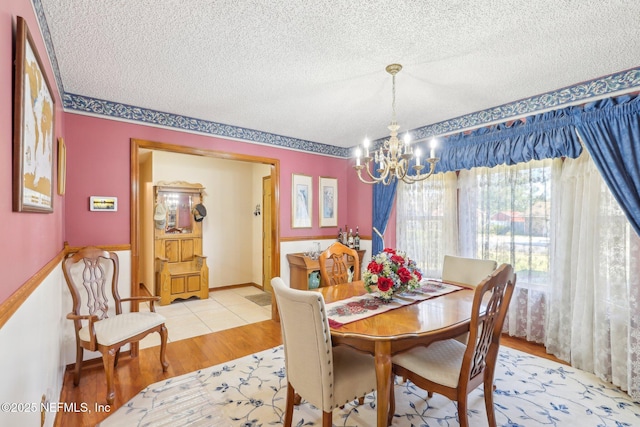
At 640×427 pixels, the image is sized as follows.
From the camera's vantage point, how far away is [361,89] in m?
2.71

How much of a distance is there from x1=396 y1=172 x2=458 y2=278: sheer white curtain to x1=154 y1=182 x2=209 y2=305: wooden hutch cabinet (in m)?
3.29

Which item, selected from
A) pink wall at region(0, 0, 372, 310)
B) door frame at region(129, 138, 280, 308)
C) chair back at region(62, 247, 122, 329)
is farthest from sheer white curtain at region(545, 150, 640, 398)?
chair back at region(62, 247, 122, 329)

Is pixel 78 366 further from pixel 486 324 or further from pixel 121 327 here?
pixel 486 324

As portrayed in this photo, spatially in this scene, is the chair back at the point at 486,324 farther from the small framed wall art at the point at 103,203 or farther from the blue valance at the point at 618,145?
the small framed wall art at the point at 103,203

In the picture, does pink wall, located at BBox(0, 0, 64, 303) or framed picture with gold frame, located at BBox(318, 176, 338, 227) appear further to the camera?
framed picture with gold frame, located at BBox(318, 176, 338, 227)

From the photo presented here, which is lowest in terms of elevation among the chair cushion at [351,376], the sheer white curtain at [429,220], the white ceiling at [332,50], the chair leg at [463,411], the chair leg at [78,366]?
the chair leg at [78,366]

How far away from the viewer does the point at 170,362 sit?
9.56 feet

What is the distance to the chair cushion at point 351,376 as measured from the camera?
168 cm

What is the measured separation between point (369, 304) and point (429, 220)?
2179 mm

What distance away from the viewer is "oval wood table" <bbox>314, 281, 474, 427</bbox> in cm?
163

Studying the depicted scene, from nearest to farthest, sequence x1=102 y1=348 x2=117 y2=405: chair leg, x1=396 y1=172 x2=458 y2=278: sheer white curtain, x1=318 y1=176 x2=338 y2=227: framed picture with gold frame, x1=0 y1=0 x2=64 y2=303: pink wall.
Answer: x1=0 y1=0 x2=64 y2=303: pink wall < x1=102 y1=348 x2=117 y2=405: chair leg < x1=396 y1=172 x2=458 y2=278: sheer white curtain < x1=318 y1=176 x2=338 y2=227: framed picture with gold frame

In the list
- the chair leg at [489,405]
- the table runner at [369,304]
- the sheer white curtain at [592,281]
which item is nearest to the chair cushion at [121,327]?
the table runner at [369,304]

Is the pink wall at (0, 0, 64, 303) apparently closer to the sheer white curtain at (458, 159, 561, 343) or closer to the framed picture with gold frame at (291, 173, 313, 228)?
the framed picture with gold frame at (291, 173, 313, 228)

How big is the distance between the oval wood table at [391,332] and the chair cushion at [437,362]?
167mm
